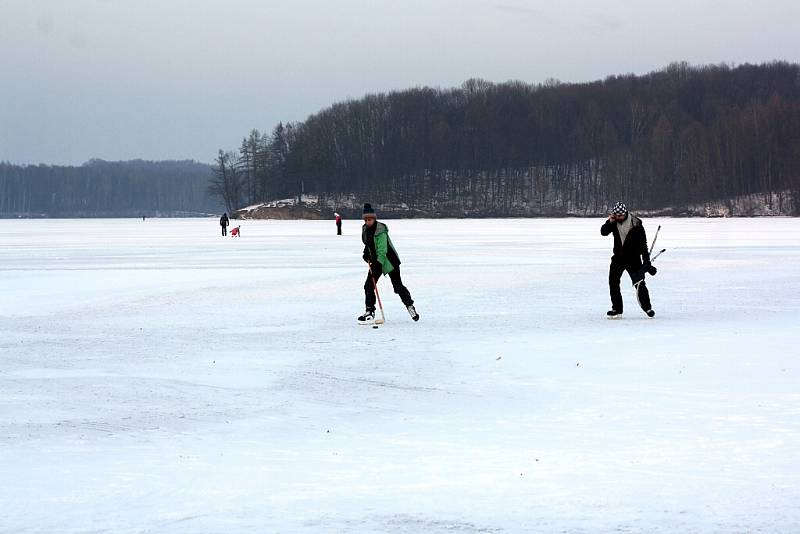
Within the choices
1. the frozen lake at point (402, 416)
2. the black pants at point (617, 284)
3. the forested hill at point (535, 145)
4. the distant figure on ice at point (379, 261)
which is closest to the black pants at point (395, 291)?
the distant figure on ice at point (379, 261)

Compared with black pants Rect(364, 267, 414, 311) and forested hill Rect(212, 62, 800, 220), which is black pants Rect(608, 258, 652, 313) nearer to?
black pants Rect(364, 267, 414, 311)

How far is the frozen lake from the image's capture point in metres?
4.62

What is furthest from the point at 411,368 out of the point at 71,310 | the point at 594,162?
the point at 594,162

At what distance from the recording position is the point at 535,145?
142 metres

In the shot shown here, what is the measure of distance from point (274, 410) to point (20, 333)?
5.34m

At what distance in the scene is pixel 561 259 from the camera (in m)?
24.3

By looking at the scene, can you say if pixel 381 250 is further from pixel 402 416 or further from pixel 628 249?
pixel 402 416

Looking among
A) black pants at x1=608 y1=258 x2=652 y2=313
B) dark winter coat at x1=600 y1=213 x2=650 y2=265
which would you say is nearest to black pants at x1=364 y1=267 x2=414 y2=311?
black pants at x1=608 y1=258 x2=652 y2=313

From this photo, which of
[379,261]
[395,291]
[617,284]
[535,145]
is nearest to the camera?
[395,291]

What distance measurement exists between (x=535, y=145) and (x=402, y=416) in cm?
13760

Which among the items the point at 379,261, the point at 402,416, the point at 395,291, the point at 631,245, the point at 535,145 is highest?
the point at 535,145

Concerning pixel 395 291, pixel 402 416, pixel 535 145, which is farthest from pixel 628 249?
pixel 535 145

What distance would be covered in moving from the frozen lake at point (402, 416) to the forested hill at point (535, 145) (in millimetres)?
104689

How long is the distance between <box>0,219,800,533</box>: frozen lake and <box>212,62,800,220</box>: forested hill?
104689 millimetres
